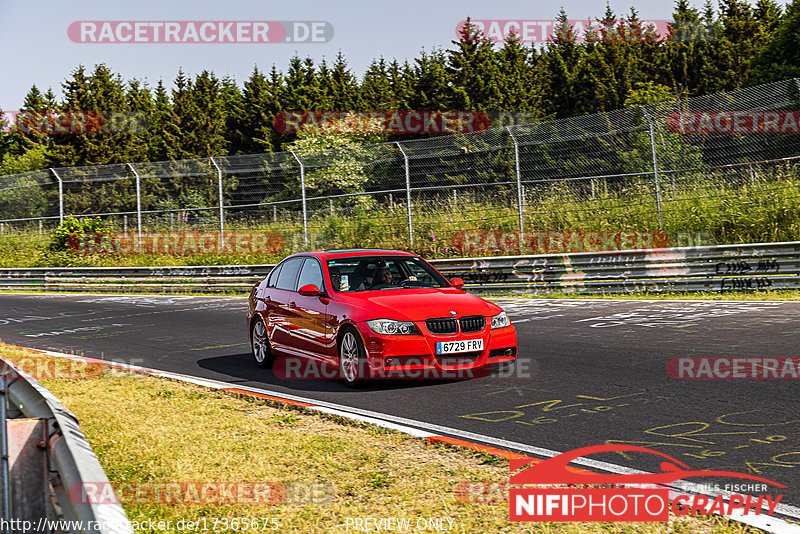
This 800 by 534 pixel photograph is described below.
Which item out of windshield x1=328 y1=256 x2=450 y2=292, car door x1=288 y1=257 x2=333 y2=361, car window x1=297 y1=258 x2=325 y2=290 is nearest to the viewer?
car door x1=288 y1=257 x2=333 y2=361

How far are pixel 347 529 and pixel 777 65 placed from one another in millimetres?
45540

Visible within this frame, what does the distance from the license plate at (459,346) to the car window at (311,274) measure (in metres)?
1.89

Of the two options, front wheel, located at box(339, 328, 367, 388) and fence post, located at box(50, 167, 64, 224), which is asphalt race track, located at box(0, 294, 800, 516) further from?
fence post, located at box(50, 167, 64, 224)

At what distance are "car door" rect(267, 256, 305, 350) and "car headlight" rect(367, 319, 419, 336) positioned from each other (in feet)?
6.06

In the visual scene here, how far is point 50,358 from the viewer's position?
439 inches

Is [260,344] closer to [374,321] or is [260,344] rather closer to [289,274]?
[289,274]

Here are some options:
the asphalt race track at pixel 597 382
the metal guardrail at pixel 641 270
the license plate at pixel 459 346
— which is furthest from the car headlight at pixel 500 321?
the metal guardrail at pixel 641 270

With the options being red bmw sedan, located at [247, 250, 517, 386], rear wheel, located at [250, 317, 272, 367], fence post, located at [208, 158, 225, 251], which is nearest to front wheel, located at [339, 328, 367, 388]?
red bmw sedan, located at [247, 250, 517, 386]

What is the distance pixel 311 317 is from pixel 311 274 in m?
0.71

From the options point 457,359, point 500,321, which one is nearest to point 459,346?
point 457,359

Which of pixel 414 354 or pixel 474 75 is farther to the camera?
pixel 474 75

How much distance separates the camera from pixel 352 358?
800 cm

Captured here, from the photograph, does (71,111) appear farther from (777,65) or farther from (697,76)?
(777,65)

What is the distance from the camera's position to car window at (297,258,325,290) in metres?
9.12
